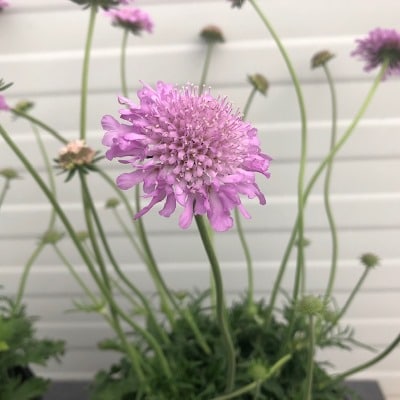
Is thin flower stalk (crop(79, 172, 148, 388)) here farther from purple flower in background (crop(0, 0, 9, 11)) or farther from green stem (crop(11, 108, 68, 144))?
purple flower in background (crop(0, 0, 9, 11))

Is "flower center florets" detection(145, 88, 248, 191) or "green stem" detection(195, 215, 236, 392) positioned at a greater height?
"flower center florets" detection(145, 88, 248, 191)

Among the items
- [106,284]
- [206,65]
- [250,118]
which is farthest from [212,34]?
[106,284]

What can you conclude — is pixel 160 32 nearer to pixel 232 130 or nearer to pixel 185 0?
pixel 185 0

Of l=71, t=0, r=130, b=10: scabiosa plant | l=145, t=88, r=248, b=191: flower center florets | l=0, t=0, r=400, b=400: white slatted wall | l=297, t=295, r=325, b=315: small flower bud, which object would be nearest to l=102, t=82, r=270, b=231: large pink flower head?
l=145, t=88, r=248, b=191: flower center florets

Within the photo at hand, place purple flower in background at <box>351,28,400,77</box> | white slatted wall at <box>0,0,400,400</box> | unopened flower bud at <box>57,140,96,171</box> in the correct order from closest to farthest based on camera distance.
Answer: unopened flower bud at <box>57,140,96,171</box> < purple flower in background at <box>351,28,400,77</box> < white slatted wall at <box>0,0,400,400</box>

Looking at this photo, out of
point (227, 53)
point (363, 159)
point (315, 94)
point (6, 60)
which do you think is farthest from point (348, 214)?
point (6, 60)

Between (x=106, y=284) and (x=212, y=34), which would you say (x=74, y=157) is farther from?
(x=212, y=34)

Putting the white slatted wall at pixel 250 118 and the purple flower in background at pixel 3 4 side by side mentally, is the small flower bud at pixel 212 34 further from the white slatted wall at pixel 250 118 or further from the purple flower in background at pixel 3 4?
the purple flower in background at pixel 3 4

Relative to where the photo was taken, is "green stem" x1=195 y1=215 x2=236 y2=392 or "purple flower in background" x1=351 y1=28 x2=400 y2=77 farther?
"purple flower in background" x1=351 y1=28 x2=400 y2=77
